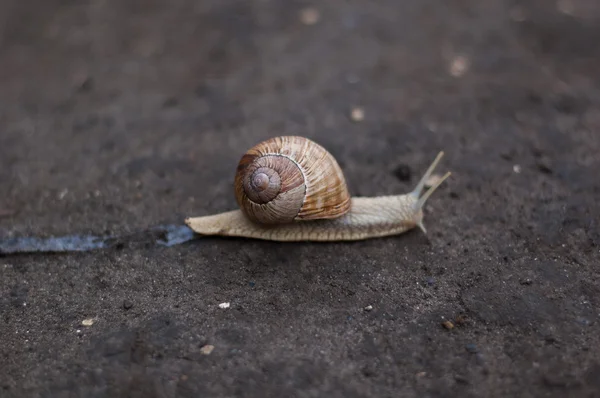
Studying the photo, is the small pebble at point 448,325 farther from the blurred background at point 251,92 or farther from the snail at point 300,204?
the blurred background at point 251,92

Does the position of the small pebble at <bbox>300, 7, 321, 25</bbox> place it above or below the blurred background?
above

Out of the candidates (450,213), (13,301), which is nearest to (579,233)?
(450,213)

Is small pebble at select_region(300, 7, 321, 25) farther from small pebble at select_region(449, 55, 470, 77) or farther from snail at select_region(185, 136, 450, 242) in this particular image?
snail at select_region(185, 136, 450, 242)

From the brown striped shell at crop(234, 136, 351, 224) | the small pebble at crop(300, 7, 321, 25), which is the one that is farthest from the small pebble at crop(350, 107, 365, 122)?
the small pebble at crop(300, 7, 321, 25)

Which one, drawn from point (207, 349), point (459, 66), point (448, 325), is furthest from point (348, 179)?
point (459, 66)

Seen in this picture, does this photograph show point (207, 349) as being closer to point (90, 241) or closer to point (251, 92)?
point (90, 241)

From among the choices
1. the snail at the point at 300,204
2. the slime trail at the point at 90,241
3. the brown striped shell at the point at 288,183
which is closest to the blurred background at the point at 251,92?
the slime trail at the point at 90,241
